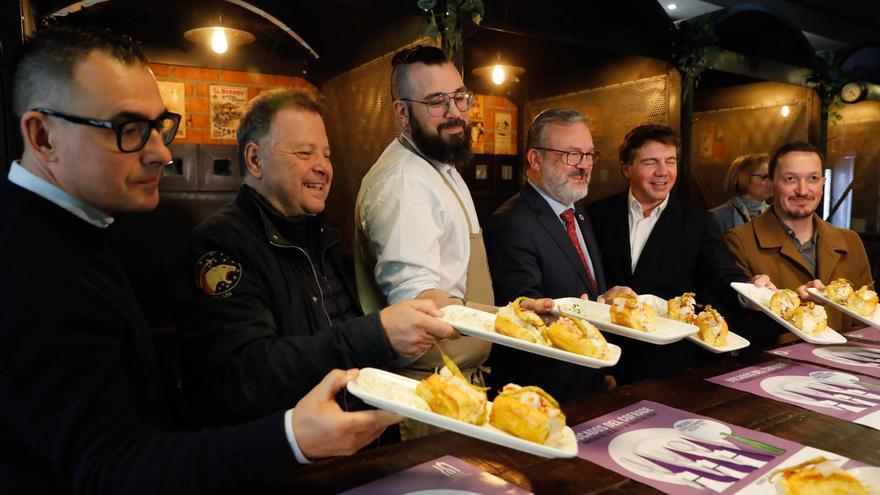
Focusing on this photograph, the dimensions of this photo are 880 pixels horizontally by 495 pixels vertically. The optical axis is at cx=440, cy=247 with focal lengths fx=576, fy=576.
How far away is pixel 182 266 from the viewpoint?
5.51ft

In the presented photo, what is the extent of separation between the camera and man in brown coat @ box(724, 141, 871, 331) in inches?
122

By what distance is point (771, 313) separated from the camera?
233 cm

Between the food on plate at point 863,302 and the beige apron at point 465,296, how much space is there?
1.55 metres

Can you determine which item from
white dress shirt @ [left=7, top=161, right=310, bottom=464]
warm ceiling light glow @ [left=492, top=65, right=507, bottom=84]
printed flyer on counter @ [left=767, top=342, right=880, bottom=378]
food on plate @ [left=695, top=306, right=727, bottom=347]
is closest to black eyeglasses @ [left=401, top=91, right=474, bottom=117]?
food on plate @ [left=695, top=306, right=727, bottom=347]

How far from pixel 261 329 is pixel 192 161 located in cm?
329

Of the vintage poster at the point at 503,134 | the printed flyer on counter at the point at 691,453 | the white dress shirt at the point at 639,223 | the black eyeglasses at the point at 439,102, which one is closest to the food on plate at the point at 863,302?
the white dress shirt at the point at 639,223

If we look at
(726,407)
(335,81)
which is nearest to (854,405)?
(726,407)

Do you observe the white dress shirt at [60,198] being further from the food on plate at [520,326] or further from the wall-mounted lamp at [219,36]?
the wall-mounted lamp at [219,36]

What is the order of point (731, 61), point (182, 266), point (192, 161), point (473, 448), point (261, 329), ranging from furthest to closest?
point (731, 61), point (192, 161), point (182, 266), point (261, 329), point (473, 448)

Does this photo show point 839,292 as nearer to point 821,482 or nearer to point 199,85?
point 821,482

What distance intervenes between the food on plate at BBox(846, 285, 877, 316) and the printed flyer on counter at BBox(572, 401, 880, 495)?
1.34 metres

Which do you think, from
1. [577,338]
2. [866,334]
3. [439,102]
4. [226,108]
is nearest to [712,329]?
[577,338]

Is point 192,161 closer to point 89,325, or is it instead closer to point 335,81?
point 335,81

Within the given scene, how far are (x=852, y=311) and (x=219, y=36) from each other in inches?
159
